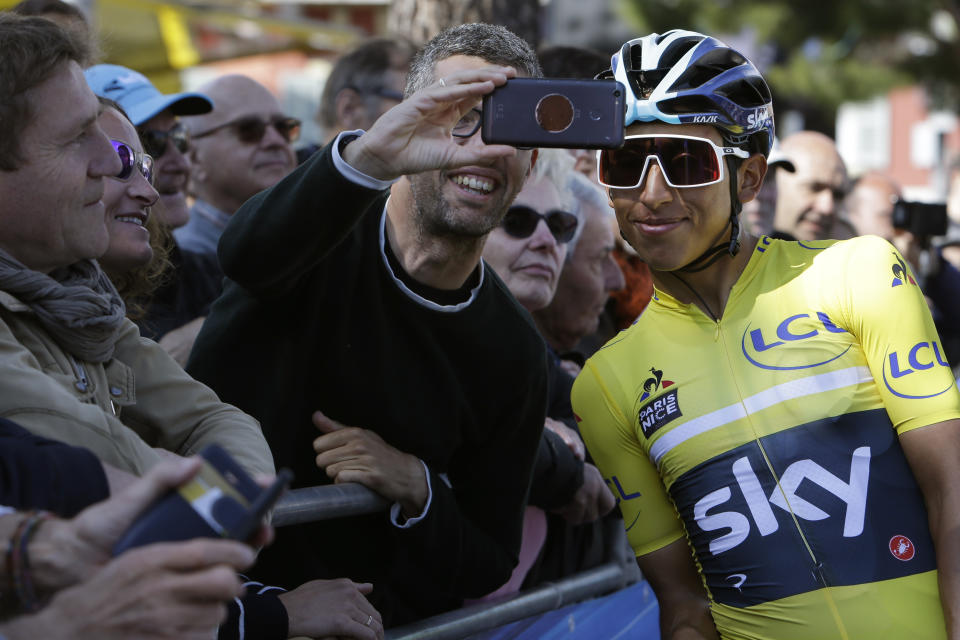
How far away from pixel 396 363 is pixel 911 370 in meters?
1.34

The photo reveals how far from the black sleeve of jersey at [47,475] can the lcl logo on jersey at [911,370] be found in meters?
1.79

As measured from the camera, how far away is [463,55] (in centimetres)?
324

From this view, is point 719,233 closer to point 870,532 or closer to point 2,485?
point 870,532

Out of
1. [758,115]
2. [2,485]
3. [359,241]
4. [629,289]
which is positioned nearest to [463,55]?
[359,241]

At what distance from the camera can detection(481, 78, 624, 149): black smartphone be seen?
2645 millimetres

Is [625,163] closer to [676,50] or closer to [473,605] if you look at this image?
[676,50]

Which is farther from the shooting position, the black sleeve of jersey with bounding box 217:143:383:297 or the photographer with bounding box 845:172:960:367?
the photographer with bounding box 845:172:960:367

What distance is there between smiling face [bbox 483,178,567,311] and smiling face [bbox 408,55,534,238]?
3.20 ft

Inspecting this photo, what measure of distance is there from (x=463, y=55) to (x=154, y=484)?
6.50ft

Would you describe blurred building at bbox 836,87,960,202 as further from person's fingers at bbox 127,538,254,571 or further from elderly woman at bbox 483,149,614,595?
person's fingers at bbox 127,538,254,571

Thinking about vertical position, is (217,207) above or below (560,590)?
above

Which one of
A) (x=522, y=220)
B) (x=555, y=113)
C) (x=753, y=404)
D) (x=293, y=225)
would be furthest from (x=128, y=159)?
(x=522, y=220)

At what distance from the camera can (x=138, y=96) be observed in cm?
439

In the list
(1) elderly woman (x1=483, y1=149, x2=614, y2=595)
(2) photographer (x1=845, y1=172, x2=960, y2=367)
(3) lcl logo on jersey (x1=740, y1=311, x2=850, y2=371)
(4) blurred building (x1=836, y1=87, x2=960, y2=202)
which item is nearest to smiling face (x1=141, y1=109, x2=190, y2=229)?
(1) elderly woman (x1=483, y1=149, x2=614, y2=595)
